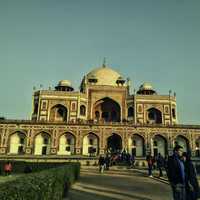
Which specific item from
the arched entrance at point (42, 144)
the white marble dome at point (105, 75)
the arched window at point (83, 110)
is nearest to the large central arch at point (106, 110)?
the arched window at point (83, 110)

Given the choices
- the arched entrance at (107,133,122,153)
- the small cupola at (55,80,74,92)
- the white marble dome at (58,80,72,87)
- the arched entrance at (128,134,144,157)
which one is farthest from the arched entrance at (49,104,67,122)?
the arched entrance at (128,134,144,157)

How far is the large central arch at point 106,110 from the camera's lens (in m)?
50.6

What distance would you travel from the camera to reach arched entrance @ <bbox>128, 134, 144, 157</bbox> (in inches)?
1622

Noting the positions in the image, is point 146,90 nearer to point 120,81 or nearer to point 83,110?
point 120,81

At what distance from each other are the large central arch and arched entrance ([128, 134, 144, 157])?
946cm

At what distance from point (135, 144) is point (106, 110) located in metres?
12.0

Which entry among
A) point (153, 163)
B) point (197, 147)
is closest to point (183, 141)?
point (197, 147)

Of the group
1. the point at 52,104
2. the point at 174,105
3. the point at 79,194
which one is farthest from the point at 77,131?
the point at 79,194

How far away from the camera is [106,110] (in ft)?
168

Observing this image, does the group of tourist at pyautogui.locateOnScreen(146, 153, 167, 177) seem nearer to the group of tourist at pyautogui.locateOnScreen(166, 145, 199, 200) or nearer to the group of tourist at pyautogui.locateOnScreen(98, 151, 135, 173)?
the group of tourist at pyautogui.locateOnScreen(98, 151, 135, 173)

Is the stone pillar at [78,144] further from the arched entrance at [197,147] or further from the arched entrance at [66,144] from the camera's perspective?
the arched entrance at [197,147]

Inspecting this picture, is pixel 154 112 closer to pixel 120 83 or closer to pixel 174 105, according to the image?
pixel 174 105

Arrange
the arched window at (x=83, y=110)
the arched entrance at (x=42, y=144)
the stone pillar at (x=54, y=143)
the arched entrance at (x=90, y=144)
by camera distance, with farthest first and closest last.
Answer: the arched window at (x=83, y=110), the arched entrance at (x=90, y=144), the arched entrance at (x=42, y=144), the stone pillar at (x=54, y=143)

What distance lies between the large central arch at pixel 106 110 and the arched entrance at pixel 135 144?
9464 mm
